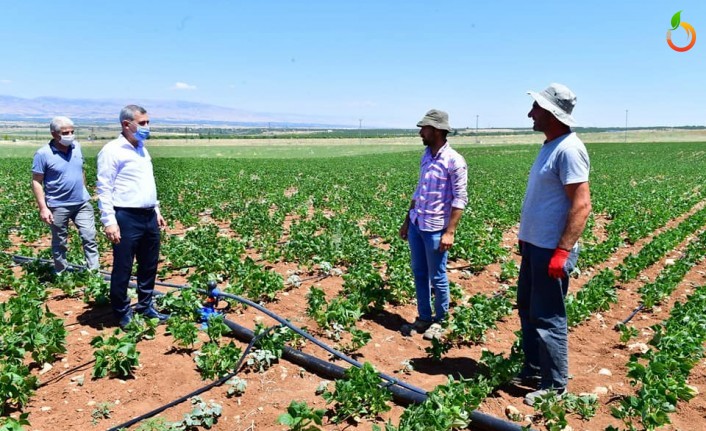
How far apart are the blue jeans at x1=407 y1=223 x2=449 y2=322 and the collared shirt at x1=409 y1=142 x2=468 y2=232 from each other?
0.13m

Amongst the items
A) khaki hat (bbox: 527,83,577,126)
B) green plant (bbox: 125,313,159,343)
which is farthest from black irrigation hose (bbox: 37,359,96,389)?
khaki hat (bbox: 527,83,577,126)

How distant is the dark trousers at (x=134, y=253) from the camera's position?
17.1 ft

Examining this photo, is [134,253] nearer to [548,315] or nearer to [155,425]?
[155,425]

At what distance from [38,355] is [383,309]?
3.70 metres

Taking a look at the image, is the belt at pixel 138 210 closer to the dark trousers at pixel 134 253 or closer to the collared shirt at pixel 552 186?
the dark trousers at pixel 134 253

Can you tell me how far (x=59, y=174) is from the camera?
6520mm

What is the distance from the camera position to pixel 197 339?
5078 mm

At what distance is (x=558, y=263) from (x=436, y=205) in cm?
166

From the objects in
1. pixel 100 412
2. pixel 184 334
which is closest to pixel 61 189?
pixel 184 334

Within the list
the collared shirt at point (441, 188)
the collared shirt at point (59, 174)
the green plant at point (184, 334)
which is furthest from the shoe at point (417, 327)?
the collared shirt at point (59, 174)

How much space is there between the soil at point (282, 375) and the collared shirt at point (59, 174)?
1238mm

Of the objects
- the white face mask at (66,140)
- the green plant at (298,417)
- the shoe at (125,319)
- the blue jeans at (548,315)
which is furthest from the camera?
the white face mask at (66,140)

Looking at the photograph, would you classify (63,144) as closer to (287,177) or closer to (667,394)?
(667,394)

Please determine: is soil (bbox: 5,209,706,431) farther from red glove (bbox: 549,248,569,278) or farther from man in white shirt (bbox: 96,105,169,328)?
red glove (bbox: 549,248,569,278)
